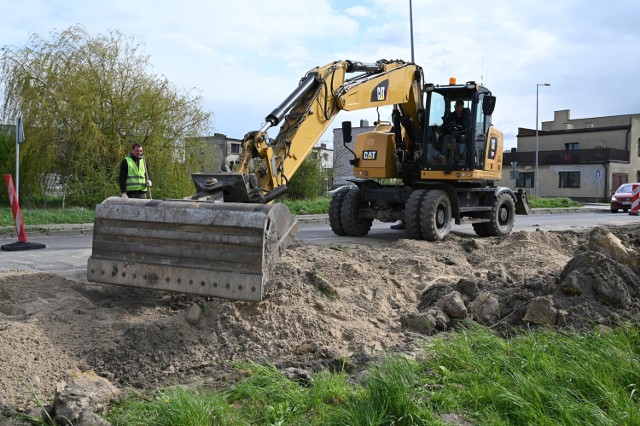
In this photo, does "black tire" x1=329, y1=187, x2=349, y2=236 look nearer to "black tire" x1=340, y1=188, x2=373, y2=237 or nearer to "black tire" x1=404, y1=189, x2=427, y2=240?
"black tire" x1=340, y1=188, x2=373, y2=237

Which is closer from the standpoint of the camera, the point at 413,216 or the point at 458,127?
the point at 413,216

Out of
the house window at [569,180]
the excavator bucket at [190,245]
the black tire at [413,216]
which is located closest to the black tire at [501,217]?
the black tire at [413,216]

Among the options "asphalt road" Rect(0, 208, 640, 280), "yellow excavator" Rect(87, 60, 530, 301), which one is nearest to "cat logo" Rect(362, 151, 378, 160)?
"yellow excavator" Rect(87, 60, 530, 301)

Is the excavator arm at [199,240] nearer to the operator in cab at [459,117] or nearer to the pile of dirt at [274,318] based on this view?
the pile of dirt at [274,318]

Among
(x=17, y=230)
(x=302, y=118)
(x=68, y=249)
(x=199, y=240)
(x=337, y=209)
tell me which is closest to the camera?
(x=199, y=240)

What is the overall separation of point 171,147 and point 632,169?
1695 inches

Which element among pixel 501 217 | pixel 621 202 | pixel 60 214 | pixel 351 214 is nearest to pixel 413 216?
pixel 351 214

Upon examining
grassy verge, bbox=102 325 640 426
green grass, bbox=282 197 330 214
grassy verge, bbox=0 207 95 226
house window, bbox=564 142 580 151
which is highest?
house window, bbox=564 142 580 151

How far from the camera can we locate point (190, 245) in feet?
18.8

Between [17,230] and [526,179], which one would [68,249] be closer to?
[17,230]

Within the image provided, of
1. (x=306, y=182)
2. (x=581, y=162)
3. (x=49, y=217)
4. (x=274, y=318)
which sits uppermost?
(x=581, y=162)

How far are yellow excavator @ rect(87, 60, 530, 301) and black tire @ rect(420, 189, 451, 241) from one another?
0.07 ft

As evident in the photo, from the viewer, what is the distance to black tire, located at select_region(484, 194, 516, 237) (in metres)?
13.5

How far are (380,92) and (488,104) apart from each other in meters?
2.51
